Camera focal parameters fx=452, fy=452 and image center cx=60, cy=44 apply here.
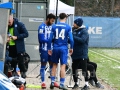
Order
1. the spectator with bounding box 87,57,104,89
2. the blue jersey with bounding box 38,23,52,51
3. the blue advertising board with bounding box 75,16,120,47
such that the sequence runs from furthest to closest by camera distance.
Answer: the blue advertising board with bounding box 75,16,120,47
the spectator with bounding box 87,57,104,89
the blue jersey with bounding box 38,23,52,51

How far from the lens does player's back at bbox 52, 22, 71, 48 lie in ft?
38.0

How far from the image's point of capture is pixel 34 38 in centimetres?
1889

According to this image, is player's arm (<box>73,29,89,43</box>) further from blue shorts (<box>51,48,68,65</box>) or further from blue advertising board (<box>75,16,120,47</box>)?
blue advertising board (<box>75,16,120,47</box>)

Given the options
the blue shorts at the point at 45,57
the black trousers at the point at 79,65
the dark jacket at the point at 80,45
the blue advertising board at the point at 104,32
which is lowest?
the blue advertising board at the point at 104,32

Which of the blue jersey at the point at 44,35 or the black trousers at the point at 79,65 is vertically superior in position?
the blue jersey at the point at 44,35

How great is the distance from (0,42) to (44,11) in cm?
900

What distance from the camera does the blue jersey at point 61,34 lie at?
11.6 meters

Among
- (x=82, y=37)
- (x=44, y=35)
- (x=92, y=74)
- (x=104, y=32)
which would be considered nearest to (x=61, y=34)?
(x=82, y=37)

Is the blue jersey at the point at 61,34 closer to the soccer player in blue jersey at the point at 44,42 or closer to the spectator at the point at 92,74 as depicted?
the soccer player in blue jersey at the point at 44,42

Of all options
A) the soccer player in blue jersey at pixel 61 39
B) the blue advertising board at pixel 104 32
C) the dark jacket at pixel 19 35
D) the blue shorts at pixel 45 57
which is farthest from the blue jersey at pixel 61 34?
the blue advertising board at pixel 104 32

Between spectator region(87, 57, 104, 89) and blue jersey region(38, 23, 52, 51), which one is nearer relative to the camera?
blue jersey region(38, 23, 52, 51)

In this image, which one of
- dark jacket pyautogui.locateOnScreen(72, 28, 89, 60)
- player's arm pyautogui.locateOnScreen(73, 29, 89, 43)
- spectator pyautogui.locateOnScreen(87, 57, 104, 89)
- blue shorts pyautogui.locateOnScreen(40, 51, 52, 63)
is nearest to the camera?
player's arm pyautogui.locateOnScreen(73, 29, 89, 43)

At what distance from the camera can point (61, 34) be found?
11.6 meters

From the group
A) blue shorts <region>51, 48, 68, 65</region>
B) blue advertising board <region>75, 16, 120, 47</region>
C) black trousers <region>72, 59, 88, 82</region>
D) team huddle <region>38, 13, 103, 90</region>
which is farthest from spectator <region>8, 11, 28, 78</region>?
blue advertising board <region>75, 16, 120, 47</region>
